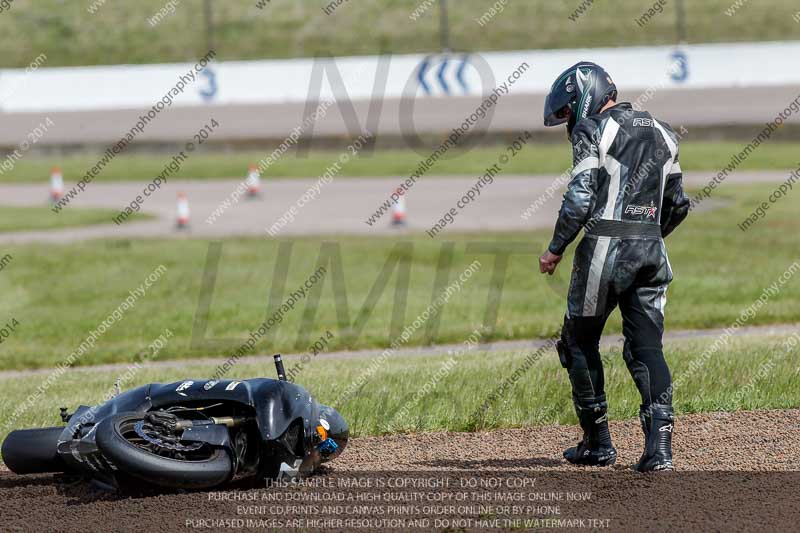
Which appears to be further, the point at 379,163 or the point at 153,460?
the point at 379,163

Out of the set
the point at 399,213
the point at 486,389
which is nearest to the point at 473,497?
the point at 486,389

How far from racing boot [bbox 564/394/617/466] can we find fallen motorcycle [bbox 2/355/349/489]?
5.27 ft

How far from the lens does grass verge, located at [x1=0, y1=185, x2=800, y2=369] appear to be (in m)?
13.0

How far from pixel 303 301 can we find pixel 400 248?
140 inches

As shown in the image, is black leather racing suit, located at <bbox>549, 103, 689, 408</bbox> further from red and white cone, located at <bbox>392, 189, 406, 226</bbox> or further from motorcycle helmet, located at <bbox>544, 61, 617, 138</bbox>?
red and white cone, located at <bbox>392, 189, 406, 226</bbox>

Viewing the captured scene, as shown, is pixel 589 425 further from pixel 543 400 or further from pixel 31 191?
pixel 31 191

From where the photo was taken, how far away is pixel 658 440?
636 cm

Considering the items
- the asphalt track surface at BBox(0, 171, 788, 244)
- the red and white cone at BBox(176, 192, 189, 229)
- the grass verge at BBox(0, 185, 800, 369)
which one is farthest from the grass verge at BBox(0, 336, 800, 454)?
the red and white cone at BBox(176, 192, 189, 229)

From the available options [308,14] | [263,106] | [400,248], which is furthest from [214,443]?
[308,14]

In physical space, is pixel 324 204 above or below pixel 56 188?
above

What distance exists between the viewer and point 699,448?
23.3ft

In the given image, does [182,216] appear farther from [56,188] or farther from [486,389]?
[486,389]

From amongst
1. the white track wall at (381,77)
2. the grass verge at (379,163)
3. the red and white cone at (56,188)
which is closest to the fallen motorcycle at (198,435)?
the red and white cone at (56,188)

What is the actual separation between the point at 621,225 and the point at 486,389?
290 centimetres
